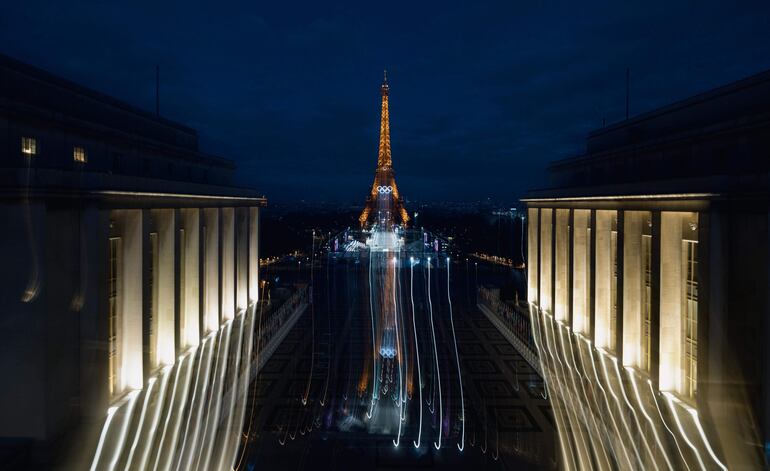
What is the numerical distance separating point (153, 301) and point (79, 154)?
4439 mm

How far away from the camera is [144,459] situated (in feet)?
41.4

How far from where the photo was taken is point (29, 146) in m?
13.1

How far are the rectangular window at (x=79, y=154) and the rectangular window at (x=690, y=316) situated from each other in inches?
619

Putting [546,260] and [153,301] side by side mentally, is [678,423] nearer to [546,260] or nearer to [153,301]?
[546,260]

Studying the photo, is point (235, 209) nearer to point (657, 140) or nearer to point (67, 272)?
point (67, 272)

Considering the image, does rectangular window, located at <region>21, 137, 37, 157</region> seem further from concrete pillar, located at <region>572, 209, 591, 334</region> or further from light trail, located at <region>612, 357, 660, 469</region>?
concrete pillar, located at <region>572, 209, 591, 334</region>

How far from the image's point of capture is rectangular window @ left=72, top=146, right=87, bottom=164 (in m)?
14.8

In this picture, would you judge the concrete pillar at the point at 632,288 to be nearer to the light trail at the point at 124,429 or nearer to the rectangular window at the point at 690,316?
the rectangular window at the point at 690,316

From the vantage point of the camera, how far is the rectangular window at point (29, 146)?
12.9 meters

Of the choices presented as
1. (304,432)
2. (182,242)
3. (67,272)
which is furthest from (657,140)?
(67,272)

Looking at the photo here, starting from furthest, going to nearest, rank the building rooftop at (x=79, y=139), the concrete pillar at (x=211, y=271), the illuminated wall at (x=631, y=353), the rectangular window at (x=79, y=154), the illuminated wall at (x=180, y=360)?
the concrete pillar at (x=211, y=271) < the rectangular window at (x=79, y=154) < the illuminated wall at (x=631, y=353) < the illuminated wall at (x=180, y=360) < the building rooftop at (x=79, y=139)

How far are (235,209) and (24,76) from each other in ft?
32.9

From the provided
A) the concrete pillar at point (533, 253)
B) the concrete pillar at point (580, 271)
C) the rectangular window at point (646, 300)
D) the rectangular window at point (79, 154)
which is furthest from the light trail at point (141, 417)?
the concrete pillar at point (533, 253)

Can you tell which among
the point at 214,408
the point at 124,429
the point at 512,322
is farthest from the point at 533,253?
the point at 124,429
